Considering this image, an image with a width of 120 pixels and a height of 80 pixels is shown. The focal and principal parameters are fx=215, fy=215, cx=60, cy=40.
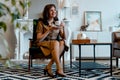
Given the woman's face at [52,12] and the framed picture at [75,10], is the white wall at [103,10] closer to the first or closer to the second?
the framed picture at [75,10]

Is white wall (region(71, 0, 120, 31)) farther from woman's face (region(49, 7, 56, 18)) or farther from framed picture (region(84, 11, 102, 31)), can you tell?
woman's face (region(49, 7, 56, 18))

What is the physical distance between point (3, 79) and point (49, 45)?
2.45 ft

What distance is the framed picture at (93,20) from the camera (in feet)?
20.1

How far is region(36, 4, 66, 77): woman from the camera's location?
2.88 metres

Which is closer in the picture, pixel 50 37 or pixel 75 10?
pixel 50 37

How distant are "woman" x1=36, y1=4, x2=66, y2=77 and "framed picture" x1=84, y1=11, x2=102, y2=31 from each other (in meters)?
3.06

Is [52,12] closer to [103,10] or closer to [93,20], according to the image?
[93,20]

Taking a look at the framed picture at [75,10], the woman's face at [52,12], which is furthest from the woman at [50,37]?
the framed picture at [75,10]

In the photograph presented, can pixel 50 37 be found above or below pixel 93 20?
below

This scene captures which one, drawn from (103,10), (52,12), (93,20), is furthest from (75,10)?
(52,12)

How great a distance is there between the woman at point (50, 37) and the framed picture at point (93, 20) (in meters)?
3.06

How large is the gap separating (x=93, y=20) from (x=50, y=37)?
326 cm

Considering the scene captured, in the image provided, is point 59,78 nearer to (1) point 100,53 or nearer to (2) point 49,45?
(2) point 49,45

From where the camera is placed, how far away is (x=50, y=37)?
3143 mm
